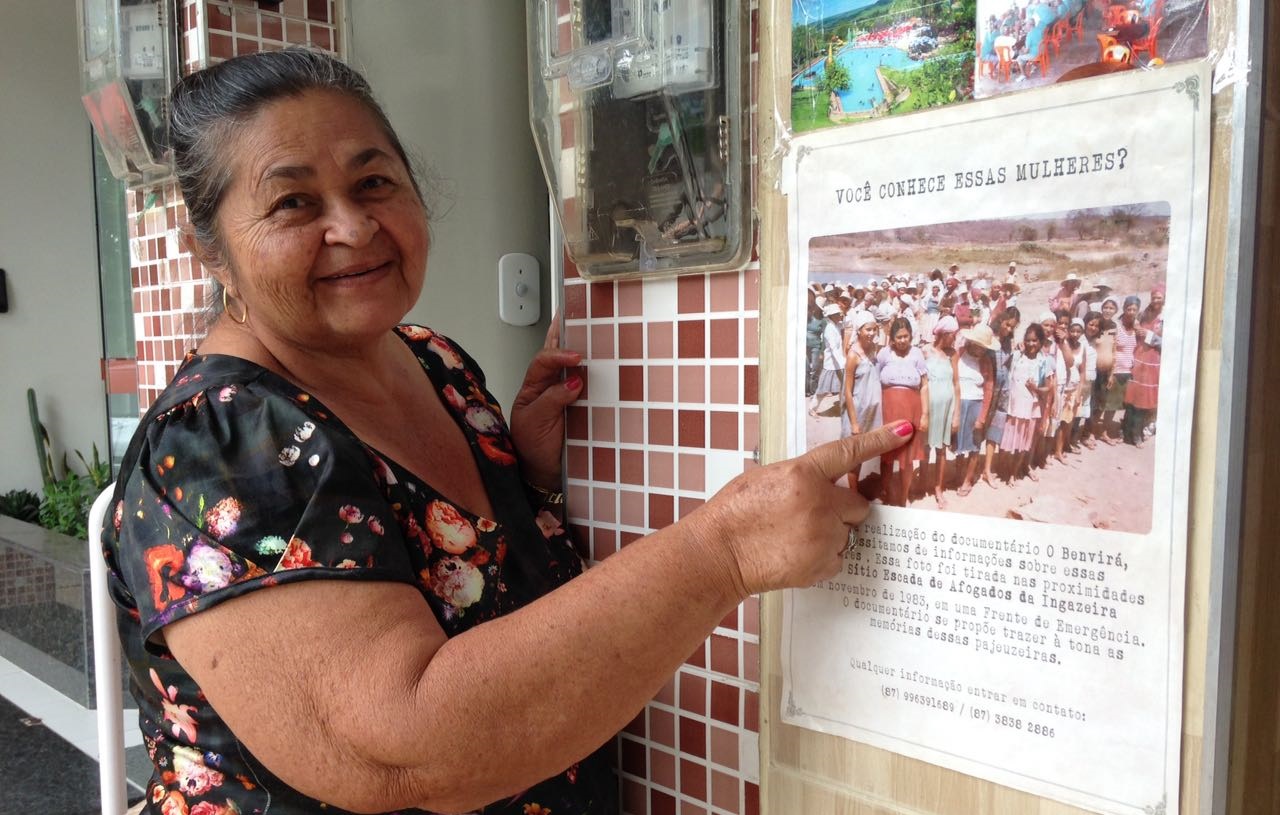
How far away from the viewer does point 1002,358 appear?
0.66 metres

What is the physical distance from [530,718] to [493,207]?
1239 mm

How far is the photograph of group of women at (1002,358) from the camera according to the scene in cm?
60

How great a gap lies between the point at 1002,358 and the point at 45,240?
16.0ft

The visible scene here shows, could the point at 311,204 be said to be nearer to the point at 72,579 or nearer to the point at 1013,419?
the point at 1013,419

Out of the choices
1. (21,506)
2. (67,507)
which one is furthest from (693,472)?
(21,506)

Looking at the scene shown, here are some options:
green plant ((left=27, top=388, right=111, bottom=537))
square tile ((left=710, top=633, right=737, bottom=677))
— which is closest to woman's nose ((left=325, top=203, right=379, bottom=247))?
square tile ((left=710, top=633, right=737, bottom=677))

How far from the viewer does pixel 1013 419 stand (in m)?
0.66

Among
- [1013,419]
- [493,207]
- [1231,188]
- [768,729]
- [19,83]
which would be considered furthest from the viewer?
[19,83]

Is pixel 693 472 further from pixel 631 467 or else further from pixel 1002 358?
pixel 1002 358

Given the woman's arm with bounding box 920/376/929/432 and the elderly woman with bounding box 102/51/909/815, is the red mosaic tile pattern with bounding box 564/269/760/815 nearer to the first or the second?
the elderly woman with bounding box 102/51/909/815

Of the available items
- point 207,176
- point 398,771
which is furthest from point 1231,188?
point 207,176

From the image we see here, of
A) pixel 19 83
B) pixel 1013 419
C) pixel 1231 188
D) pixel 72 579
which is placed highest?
pixel 19 83

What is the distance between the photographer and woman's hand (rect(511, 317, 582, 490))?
3.32 ft

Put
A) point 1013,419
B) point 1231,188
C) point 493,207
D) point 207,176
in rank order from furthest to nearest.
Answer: point 493,207 < point 207,176 < point 1013,419 < point 1231,188
